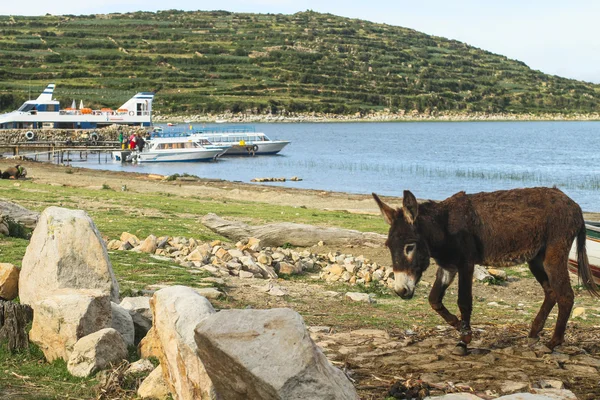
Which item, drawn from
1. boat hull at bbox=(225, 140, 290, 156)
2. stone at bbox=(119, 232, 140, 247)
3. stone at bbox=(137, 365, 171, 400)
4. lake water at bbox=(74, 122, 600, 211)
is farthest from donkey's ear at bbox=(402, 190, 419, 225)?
boat hull at bbox=(225, 140, 290, 156)

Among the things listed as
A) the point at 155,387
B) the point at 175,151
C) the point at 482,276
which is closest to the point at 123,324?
the point at 155,387

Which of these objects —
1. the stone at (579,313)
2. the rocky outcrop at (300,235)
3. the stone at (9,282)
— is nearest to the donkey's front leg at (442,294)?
the stone at (579,313)

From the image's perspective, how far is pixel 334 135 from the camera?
12794cm

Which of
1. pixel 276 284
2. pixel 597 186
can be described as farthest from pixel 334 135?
pixel 276 284

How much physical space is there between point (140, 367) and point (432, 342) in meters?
3.37

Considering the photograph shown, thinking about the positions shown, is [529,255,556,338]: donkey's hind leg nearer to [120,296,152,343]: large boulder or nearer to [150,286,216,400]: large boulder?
[150,286,216,400]: large boulder

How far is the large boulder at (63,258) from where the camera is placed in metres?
8.93

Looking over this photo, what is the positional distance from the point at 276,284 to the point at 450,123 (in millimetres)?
169806

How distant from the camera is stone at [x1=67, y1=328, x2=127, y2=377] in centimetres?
768

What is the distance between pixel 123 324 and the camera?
856 cm

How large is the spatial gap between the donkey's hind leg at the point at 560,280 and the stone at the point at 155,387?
4.34 metres

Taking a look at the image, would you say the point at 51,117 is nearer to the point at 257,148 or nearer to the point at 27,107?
the point at 27,107

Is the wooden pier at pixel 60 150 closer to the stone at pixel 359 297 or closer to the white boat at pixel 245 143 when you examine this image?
the white boat at pixel 245 143

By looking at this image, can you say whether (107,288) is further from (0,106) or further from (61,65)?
(61,65)
